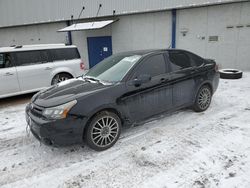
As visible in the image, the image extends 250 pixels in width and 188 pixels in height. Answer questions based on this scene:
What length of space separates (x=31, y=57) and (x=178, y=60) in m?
4.71

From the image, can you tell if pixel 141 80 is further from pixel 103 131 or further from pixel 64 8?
pixel 64 8

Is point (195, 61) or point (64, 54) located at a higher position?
point (64, 54)

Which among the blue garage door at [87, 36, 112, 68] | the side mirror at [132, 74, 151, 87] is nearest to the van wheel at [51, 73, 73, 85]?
the side mirror at [132, 74, 151, 87]

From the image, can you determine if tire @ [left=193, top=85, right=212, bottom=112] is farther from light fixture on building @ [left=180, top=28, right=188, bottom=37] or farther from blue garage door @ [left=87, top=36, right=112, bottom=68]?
blue garage door @ [left=87, top=36, right=112, bottom=68]

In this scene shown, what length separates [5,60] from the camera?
6238mm

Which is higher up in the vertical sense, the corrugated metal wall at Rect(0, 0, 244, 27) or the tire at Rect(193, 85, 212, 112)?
the corrugated metal wall at Rect(0, 0, 244, 27)

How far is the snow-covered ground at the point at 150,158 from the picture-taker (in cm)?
272

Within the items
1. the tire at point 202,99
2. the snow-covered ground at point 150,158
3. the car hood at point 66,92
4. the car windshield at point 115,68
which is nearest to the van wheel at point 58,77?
the snow-covered ground at point 150,158

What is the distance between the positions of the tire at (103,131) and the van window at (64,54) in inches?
178

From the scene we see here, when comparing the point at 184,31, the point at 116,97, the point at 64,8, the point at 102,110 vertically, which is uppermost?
the point at 64,8

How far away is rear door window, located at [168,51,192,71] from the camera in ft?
14.0

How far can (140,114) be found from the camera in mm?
3758

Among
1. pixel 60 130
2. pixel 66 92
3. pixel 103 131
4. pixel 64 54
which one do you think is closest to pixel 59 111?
pixel 60 130

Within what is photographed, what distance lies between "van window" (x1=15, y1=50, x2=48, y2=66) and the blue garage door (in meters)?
7.07
